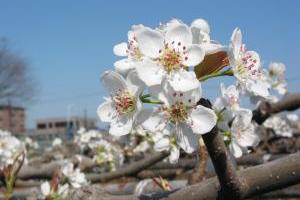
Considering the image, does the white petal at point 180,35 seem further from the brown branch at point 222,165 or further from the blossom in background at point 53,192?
the blossom in background at point 53,192

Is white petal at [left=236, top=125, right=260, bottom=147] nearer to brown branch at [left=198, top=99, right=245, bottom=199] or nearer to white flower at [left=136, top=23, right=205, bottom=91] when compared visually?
brown branch at [left=198, top=99, right=245, bottom=199]

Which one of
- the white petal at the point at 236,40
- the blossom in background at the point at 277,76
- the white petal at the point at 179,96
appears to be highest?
the blossom in background at the point at 277,76

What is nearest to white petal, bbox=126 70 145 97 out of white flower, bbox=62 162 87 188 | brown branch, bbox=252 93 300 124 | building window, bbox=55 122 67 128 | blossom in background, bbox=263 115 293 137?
white flower, bbox=62 162 87 188

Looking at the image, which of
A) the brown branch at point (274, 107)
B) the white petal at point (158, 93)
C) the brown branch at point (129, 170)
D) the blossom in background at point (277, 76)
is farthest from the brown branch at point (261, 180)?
the blossom in background at point (277, 76)

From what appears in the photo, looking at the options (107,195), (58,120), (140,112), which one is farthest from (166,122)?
(58,120)

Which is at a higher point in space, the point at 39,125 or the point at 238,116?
the point at 39,125

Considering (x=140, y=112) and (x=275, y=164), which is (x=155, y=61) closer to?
(x=140, y=112)
